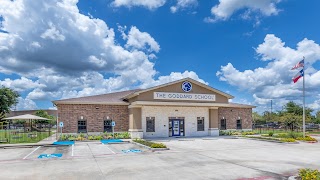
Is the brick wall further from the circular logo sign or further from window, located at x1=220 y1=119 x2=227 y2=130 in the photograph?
window, located at x1=220 y1=119 x2=227 y2=130

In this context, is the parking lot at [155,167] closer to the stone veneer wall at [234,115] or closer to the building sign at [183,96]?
the building sign at [183,96]

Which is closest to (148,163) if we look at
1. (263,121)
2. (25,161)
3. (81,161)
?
(81,161)

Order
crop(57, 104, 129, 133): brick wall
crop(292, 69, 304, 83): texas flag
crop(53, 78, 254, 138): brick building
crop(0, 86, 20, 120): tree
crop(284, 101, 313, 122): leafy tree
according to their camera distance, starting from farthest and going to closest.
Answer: crop(0, 86, 20, 120): tree, crop(284, 101, 313, 122): leafy tree, crop(53, 78, 254, 138): brick building, crop(57, 104, 129, 133): brick wall, crop(292, 69, 304, 83): texas flag

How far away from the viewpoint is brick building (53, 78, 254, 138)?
27.5 meters

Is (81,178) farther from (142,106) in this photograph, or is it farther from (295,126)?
(295,126)

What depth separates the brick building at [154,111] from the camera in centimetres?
2745

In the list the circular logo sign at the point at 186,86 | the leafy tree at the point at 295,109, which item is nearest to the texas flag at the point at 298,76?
the circular logo sign at the point at 186,86

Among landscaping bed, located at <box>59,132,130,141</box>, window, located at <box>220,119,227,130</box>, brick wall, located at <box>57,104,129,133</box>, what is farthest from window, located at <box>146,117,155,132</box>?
window, located at <box>220,119,227,130</box>

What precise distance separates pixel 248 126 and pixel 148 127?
A: 15221mm

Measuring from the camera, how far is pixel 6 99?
6038 cm

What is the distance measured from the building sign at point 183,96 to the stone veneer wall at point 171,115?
160 cm

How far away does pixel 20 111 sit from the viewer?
89.1m

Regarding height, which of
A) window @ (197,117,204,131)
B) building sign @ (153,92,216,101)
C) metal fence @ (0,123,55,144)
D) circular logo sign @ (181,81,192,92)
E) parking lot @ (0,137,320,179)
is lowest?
metal fence @ (0,123,55,144)

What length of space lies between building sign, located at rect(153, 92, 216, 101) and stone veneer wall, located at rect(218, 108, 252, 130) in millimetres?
4339
